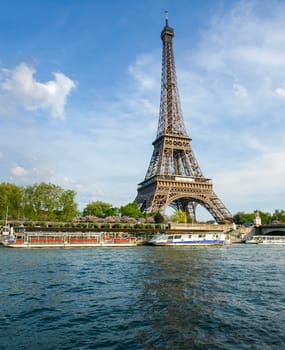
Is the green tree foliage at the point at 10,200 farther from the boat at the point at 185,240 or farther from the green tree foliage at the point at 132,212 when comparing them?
the boat at the point at 185,240

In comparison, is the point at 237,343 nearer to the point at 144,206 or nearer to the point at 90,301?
the point at 90,301

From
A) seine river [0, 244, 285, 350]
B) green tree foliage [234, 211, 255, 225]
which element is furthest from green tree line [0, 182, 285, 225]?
seine river [0, 244, 285, 350]

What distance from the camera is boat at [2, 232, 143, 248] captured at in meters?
55.5

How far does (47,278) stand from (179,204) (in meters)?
80.7

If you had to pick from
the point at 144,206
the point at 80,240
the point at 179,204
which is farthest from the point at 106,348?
the point at 179,204

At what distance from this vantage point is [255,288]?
763 inches

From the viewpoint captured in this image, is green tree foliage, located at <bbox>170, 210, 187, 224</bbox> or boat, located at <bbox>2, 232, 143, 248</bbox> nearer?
boat, located at <bbox>2, 232, 143, 248</bbox>

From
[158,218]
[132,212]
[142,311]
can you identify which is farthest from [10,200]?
[142,311]

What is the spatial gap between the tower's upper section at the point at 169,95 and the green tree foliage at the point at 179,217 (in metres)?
22.1

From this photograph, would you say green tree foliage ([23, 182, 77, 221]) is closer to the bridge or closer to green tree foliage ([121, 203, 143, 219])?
green tree foliage ([121, 203, 143, 219])

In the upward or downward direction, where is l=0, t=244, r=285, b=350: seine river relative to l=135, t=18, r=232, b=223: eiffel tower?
downward

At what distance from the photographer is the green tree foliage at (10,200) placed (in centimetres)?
7919

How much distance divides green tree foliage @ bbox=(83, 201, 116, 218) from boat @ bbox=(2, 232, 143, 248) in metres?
31.3

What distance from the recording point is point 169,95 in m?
98.0
